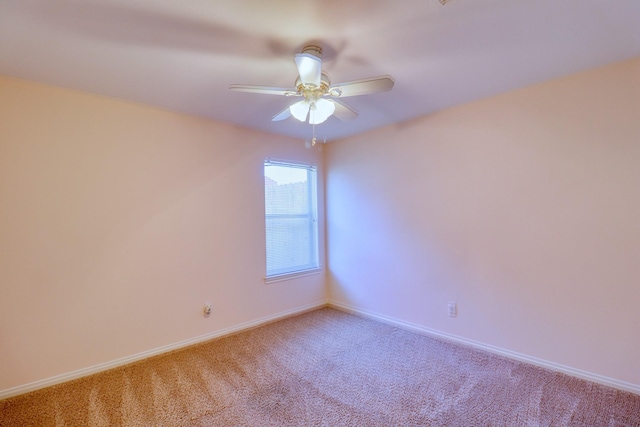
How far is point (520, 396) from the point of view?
198cm

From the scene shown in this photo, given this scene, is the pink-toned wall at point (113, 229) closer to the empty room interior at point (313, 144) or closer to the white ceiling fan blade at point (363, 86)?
the empty room interior at point (313, 144)

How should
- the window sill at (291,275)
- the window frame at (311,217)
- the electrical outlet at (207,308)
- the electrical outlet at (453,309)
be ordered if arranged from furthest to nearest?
the window frame at (311,217)
the window sill at (291,275)
the electrical outlet at (207,308)
the electrical outlet at (453,309)

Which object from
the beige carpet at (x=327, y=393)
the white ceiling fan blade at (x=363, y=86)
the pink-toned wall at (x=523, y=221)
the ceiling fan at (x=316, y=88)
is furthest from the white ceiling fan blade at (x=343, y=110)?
the beige carpet at (x=327, y=393)

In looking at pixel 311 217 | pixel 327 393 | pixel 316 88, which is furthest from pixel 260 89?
pixel 311 217

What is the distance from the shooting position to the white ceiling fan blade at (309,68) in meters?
1.55

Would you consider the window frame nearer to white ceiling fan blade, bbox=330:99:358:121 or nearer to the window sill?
the window sill

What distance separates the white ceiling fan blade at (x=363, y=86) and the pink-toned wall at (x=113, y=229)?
5.64ft

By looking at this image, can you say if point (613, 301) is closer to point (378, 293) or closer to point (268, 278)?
point (378, 293)

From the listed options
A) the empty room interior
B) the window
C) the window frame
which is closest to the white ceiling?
the empty room interior

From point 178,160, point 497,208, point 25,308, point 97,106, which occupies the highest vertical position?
point 97,106

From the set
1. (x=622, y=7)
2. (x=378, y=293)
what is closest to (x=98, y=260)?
(x=378, y=293)

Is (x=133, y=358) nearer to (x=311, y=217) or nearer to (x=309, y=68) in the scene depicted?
(x=311, y=217)

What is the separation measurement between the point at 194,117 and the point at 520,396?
11.4 ft

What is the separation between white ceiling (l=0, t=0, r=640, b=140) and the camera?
58.3 inches
